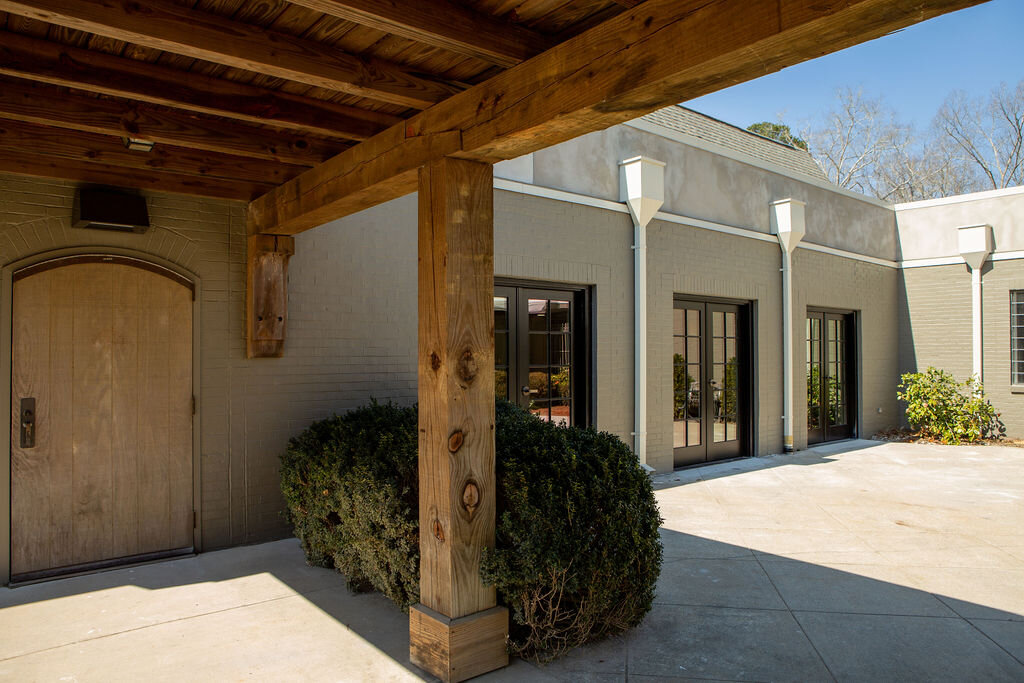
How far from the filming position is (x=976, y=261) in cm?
1100

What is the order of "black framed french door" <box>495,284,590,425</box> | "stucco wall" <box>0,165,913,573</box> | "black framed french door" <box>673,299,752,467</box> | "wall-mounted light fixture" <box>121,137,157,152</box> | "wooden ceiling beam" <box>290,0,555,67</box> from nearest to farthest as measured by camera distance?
"wooden ceiling beam" <box>290,0,555,67</box>
"wall-mounted light fixture" <box>121,137,157,152</box>
"stucco wall" <box>0,165,913,573</box>
"black framed french door" <box>495,284,590,425</box>
"black framed french door" <box>673,299,752,467</box>

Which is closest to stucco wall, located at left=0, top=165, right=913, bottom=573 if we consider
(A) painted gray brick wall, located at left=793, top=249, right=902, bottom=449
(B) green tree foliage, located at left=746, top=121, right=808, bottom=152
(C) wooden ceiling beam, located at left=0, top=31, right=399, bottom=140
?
(C) wooden ceiling beam, located at left=0, top=31, right=399, bottom=140

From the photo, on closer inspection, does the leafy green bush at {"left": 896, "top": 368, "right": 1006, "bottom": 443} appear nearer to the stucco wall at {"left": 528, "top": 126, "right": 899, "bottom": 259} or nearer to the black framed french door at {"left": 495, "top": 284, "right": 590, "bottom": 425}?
the stucco wall at {"left": 528, "top": 126, "right": 899, "bottom": 259}

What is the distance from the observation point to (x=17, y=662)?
309cm

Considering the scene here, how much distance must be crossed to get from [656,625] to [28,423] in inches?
152

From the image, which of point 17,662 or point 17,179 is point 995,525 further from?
point 17,179

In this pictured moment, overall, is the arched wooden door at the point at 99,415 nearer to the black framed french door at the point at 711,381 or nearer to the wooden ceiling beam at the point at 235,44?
the wooden ceiling beam at the point at 235,44

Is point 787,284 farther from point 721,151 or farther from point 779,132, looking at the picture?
point 779,132

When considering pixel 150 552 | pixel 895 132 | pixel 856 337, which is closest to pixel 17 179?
pixel 150 552

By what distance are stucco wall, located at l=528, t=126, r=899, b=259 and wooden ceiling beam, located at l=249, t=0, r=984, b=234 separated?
3653 mm

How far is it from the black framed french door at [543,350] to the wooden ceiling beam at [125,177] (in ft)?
8.12

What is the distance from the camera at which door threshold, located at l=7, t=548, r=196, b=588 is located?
13.6 ft

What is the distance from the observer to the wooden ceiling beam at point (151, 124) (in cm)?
329

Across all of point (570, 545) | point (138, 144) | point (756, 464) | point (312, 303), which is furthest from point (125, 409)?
point (756, 464)
